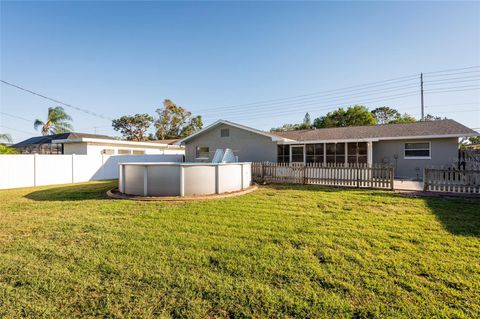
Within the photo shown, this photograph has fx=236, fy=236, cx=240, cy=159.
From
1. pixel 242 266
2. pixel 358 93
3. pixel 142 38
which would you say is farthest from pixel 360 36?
pixel 358 93

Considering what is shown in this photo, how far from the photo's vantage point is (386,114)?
53094mm

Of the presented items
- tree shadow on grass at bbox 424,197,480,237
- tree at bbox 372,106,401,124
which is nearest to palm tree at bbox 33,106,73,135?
tree shadow on grass at bbox 424,197,480,237

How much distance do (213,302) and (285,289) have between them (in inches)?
35.4

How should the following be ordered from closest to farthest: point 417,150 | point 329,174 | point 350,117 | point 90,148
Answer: point 329,174, point 417,150, point 90,148, point 350,117

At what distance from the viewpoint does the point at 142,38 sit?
17906 mm

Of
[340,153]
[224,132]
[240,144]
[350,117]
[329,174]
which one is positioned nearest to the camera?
[329,174]

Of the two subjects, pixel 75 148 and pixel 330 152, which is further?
pixel 75 148

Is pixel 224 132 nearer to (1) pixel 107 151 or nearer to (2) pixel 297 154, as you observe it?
(2) pixel 297 154

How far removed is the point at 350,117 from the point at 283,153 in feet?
80.4

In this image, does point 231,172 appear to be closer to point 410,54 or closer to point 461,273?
point 461,273

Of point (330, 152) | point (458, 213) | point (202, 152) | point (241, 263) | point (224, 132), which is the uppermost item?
point (224, 132)

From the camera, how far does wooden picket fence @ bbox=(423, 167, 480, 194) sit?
8.52 metres

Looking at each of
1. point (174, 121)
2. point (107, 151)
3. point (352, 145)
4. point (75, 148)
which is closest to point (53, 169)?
point (75, 148)

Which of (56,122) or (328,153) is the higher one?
(56,122)
